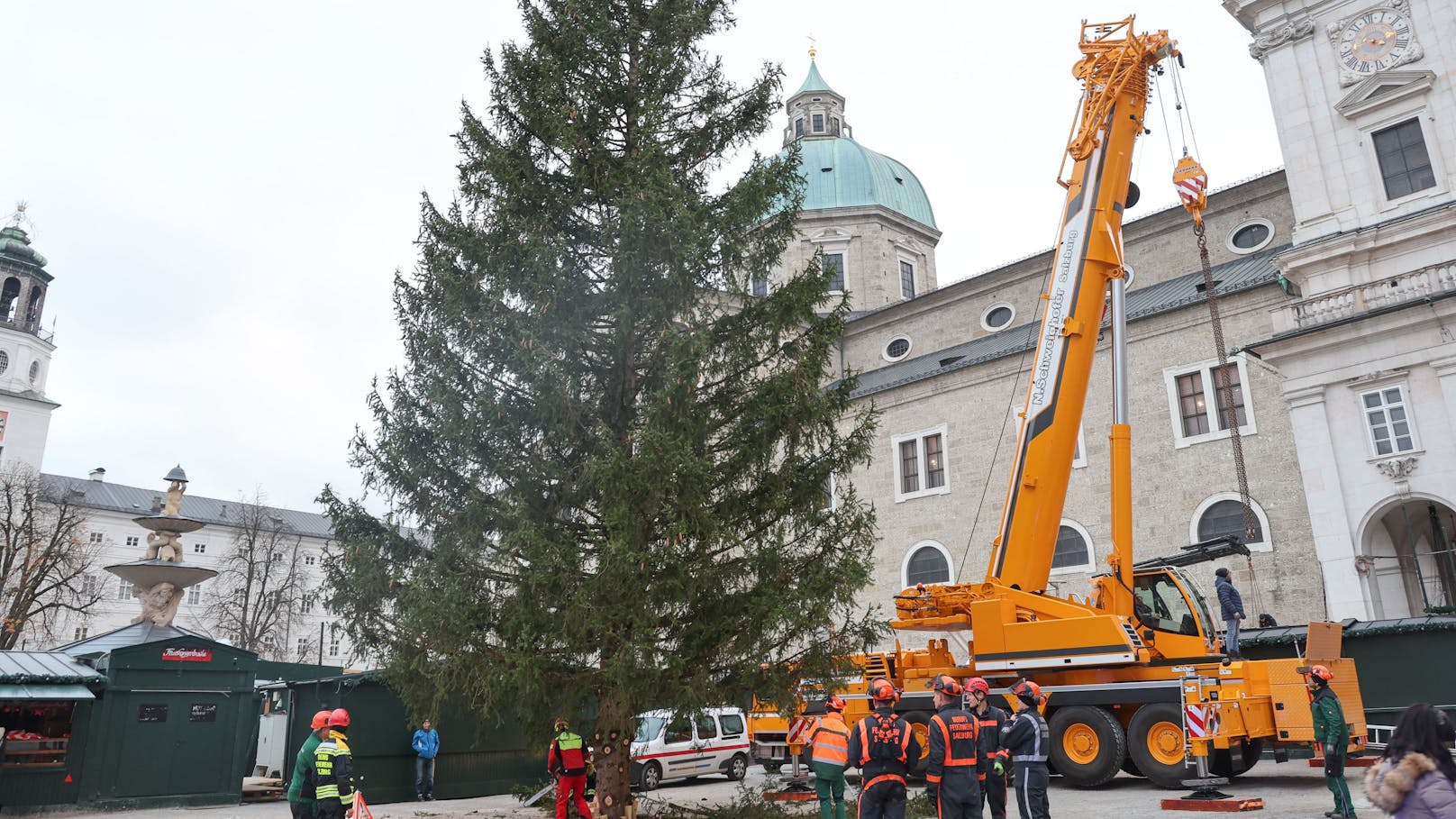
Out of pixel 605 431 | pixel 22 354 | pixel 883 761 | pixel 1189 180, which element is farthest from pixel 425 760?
pixel 22 354

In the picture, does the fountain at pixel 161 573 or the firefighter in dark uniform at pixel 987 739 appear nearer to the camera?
the firefighter in dark uniform at pixel 987 739

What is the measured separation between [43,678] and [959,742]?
11.7m

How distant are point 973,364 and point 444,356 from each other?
71.1 feet

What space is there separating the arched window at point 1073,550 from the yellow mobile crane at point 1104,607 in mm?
12709

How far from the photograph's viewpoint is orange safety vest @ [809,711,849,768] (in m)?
9.02

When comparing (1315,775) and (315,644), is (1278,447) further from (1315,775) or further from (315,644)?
(315,644)

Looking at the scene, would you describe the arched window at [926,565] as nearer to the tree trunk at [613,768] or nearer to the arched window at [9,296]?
the tree trunk at [613,768]

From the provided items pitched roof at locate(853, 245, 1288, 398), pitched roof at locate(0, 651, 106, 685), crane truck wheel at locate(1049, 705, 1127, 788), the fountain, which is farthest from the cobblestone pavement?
pitched roof at locate(853, 245, 1288, 398)

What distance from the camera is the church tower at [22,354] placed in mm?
59250

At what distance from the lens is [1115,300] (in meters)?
13.5

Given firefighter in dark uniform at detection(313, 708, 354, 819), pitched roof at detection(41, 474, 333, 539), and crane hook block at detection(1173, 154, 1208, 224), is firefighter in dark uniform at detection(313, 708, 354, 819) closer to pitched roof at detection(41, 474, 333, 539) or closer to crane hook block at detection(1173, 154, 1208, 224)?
crane hook block at detection(1173, 154, 1208, 224)

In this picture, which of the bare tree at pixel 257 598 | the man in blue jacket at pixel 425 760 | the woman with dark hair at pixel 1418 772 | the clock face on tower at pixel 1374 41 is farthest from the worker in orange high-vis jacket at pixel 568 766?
the bare tree at pixel 257 598

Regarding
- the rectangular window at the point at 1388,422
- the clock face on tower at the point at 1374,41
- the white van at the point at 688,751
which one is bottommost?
the white van at the point at 688,751

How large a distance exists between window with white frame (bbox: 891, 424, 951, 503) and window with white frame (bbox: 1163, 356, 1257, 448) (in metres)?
6.92
